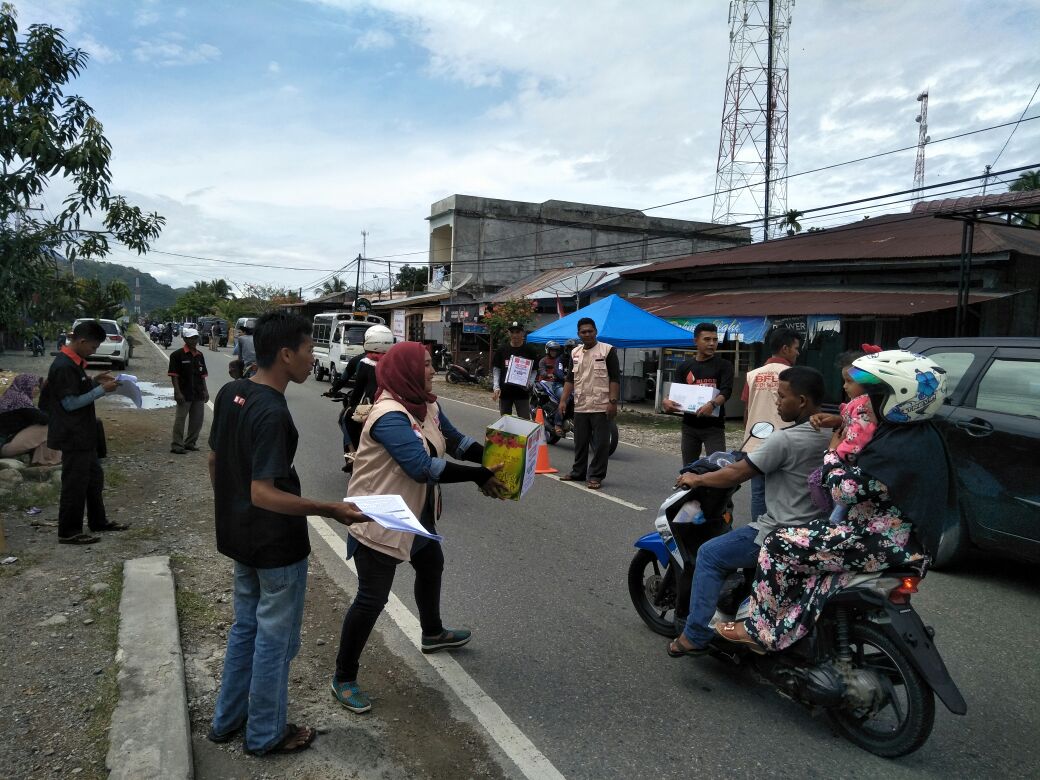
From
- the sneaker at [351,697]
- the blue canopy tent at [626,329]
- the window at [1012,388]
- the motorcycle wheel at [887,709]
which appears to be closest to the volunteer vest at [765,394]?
the window at [1012,388]

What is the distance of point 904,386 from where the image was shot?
2.67m

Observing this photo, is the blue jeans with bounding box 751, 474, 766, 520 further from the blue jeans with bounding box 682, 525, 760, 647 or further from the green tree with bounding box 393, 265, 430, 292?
the green tree with bounding box 393, 265, 430, 292

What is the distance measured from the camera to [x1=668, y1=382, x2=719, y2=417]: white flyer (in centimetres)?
661

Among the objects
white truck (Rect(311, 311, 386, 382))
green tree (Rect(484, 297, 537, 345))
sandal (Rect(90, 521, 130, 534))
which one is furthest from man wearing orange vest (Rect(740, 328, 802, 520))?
white truck (Rect(311, 311, 386, 382))

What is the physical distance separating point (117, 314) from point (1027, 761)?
107 ft

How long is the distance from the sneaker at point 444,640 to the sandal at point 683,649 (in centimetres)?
110

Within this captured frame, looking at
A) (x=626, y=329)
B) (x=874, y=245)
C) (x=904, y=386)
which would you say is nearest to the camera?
(x=904, y=386)

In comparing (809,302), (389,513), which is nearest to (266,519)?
(389,513)

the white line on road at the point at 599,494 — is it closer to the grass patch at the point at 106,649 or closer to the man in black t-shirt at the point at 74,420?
the grass patch at the point at 106,649

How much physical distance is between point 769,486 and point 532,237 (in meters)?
34.2

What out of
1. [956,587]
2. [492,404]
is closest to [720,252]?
[492,404]

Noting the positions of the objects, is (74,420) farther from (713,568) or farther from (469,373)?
(469,373)

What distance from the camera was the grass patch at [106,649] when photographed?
3.01 m

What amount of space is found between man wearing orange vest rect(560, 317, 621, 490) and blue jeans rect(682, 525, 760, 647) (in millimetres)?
4430
